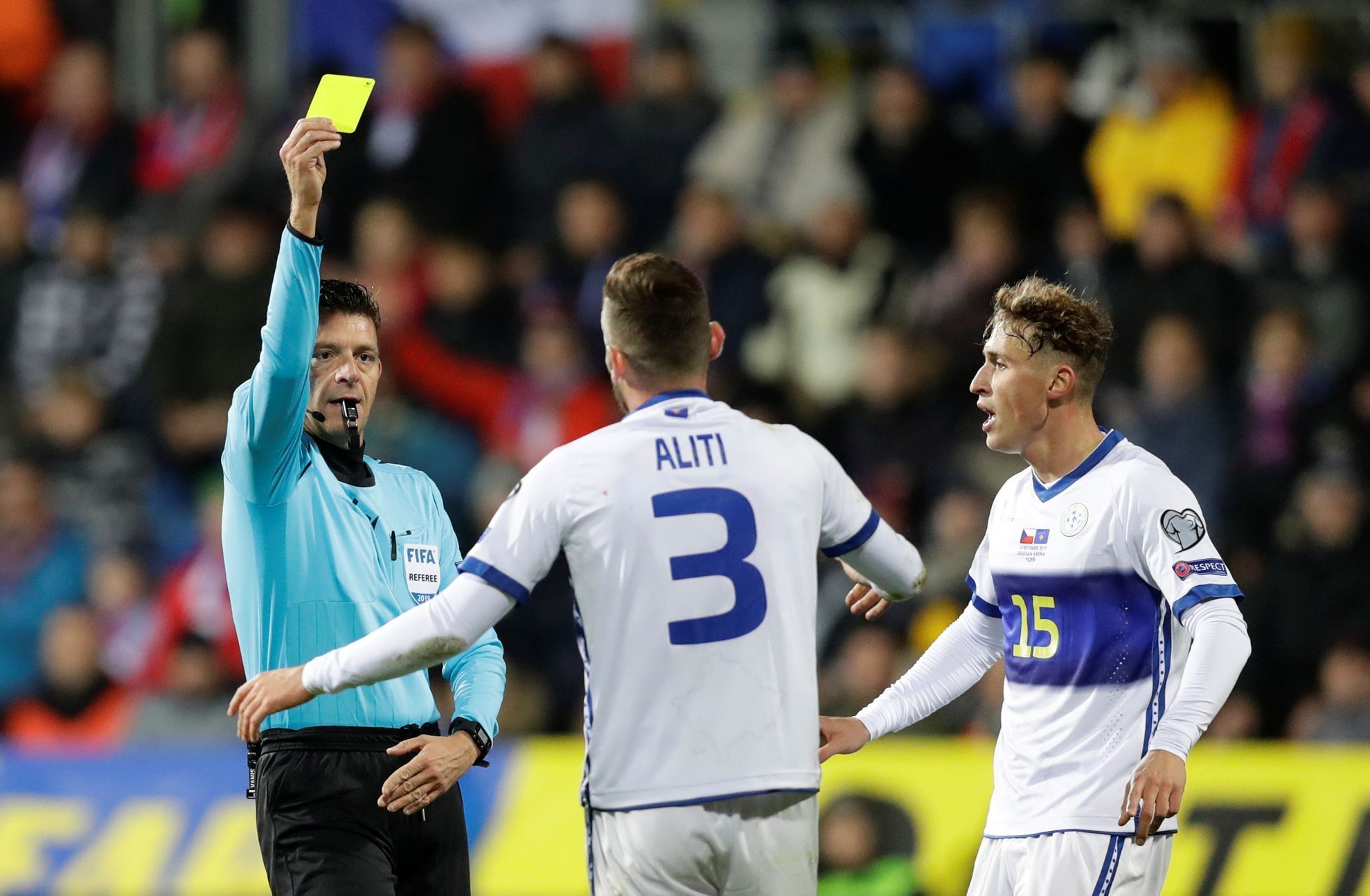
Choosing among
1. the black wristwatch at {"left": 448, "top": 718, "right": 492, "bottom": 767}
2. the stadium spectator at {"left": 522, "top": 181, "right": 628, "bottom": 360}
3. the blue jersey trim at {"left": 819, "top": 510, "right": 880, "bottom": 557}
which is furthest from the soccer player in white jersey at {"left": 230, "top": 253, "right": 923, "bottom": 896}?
the stadium spectator at {"left": 522, "top": 181, "right": 628, "bottom": 360}

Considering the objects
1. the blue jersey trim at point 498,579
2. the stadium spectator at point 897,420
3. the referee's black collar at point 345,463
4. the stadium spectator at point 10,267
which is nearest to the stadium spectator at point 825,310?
the stadium spectator at point 897,420

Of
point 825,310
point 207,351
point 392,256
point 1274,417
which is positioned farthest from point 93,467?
point 1274,417

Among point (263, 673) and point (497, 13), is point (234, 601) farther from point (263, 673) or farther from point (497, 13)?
point (497, 13)

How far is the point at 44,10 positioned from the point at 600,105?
5.00 m

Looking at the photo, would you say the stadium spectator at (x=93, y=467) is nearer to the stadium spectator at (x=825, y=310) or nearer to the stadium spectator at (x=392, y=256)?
the stadium spectator at (x=392, y=256)

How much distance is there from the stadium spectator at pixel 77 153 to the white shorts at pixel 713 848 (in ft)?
33.3

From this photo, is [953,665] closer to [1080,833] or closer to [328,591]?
[1080,833]

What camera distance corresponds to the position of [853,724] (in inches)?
209

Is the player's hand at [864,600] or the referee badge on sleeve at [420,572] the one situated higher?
the referee badge on sleeve at [420,572]

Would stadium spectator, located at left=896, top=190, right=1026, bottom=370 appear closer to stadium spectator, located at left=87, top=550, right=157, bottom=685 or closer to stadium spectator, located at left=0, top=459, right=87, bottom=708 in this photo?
stadium spectator, located at left=87, top=550, right=157, bottom=685

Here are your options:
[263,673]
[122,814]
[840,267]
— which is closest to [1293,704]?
[840,267]

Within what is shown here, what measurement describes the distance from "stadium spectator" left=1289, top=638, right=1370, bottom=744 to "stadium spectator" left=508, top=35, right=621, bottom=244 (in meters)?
5.71

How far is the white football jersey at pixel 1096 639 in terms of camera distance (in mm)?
4988

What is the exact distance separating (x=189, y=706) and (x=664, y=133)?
4.84m
